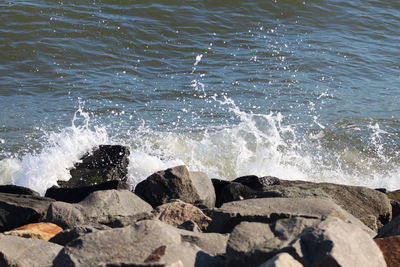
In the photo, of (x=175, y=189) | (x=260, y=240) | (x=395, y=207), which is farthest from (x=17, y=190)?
(x=395, y=207)

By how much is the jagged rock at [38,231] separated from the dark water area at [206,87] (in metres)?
2.45

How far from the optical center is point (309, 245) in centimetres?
383

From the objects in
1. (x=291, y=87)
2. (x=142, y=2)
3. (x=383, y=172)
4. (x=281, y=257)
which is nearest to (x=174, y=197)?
(x=281, y=257)

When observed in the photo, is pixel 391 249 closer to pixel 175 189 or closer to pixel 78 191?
pixel 175 189

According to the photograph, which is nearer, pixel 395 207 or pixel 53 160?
pixel 395 207

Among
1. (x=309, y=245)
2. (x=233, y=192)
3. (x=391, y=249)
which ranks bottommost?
(x=233, y=192)

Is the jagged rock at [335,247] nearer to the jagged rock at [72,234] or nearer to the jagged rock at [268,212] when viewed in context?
the jagged rock at [268,212]

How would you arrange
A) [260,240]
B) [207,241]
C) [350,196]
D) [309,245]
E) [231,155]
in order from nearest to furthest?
[309,245], [260,240], [207,241], [350,196], [231,155]

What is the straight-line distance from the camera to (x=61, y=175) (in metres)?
7.84

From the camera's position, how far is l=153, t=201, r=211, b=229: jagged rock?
5069 millimetres

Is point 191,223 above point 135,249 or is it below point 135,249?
below

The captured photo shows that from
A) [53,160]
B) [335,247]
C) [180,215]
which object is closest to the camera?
[335,247]

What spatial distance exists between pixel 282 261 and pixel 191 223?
4.36 ft

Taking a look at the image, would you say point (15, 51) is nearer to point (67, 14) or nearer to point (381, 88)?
point (67, 14)
